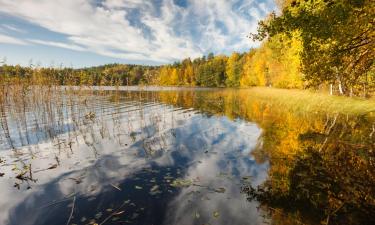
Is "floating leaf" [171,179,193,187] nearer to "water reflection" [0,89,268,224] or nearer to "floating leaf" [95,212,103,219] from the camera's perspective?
"water reflection" [0,89,268,224]

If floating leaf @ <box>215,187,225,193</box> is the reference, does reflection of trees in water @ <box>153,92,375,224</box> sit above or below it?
above

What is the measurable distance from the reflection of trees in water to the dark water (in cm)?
3

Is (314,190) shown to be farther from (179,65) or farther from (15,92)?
(179,65)

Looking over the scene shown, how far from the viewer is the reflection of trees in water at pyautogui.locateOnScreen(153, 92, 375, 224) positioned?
7.32 m

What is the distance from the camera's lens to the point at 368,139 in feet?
48.3

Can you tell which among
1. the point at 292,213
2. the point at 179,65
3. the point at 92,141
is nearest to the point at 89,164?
the point at 92,141

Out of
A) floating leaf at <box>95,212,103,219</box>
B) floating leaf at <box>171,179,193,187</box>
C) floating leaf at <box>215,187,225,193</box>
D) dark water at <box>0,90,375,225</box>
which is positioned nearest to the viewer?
floating leaf at <box>95,212,103,219</box>

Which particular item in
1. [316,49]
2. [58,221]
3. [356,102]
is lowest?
[58,221]

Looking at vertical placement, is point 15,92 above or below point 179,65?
below

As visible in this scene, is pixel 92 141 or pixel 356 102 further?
pixel 356 102

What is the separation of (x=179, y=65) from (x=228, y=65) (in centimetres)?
4556

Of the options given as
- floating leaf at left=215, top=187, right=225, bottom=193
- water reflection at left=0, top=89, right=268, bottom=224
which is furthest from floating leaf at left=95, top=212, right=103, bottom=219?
floating leaf at left=215, top=187, right=225, bottom=193

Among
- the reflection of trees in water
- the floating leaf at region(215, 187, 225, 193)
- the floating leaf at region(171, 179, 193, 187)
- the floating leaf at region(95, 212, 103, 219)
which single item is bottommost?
the floating leaf at region(95, 212, 103, 219)

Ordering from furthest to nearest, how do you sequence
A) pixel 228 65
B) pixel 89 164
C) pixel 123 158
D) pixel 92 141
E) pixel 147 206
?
pixel 228 65, pixel 92 141, pixel 123 158, pixel 89 164, pixel 147 206
